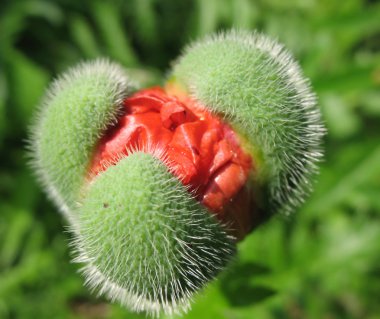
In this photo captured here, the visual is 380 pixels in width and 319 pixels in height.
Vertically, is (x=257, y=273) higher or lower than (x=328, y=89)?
lower

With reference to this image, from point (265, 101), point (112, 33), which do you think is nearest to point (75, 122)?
point (265, 101)

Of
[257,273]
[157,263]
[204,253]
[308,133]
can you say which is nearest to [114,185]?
[157,263]

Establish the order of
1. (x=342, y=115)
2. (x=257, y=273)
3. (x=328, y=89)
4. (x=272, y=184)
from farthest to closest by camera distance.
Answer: (x=342, y=115) → (x=328, y=89) → (x=257, y=273) → (x=272, y=184)

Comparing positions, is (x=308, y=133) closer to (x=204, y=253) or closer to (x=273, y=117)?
(x=273, y=117)

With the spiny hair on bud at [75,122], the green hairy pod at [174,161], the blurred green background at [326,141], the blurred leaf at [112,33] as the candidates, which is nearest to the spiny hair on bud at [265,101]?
the green hairy pod at [174,161]

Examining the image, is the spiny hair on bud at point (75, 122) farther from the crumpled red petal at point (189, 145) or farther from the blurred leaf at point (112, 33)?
the blurred leaf at point (112, 33)

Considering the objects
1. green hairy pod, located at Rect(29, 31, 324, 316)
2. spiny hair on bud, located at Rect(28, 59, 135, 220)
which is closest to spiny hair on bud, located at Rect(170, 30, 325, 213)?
green hairy pod, located at Rect(29, 31, 324, 316)
